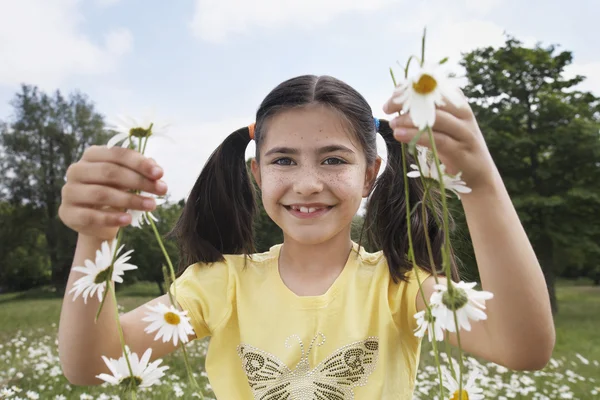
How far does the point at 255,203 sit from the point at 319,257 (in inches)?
19.3

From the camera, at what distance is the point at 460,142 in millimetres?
837

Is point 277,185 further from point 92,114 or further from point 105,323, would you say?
point 92,114

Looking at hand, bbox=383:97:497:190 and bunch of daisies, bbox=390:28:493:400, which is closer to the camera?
bunch of daisies, bbox=390:28:493:400

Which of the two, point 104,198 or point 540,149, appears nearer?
point 104,198

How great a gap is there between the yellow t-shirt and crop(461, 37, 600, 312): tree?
37.4 ft

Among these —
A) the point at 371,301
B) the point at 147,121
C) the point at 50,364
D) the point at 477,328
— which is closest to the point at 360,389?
the point at 371,301

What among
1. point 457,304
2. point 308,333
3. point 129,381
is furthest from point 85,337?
point 457,304

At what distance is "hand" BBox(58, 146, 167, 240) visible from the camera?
2.67ft

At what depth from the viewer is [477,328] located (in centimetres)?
136

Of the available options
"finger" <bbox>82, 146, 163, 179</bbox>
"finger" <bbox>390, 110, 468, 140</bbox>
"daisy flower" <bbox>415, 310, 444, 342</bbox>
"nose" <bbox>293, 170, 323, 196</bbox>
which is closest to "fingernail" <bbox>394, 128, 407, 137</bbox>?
"finger" <bbox>390, 110, 468, 140</bbox>

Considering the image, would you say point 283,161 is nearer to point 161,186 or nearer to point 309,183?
point 309,183

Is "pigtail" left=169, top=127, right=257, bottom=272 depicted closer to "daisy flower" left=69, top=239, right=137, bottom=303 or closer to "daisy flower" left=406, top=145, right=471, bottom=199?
"daisy flower" left=69, top=239, right=137, bottom=303

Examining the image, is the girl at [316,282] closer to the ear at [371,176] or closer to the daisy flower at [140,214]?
the ear at [371,176]

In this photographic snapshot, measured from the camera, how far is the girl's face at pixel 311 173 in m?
1.51
